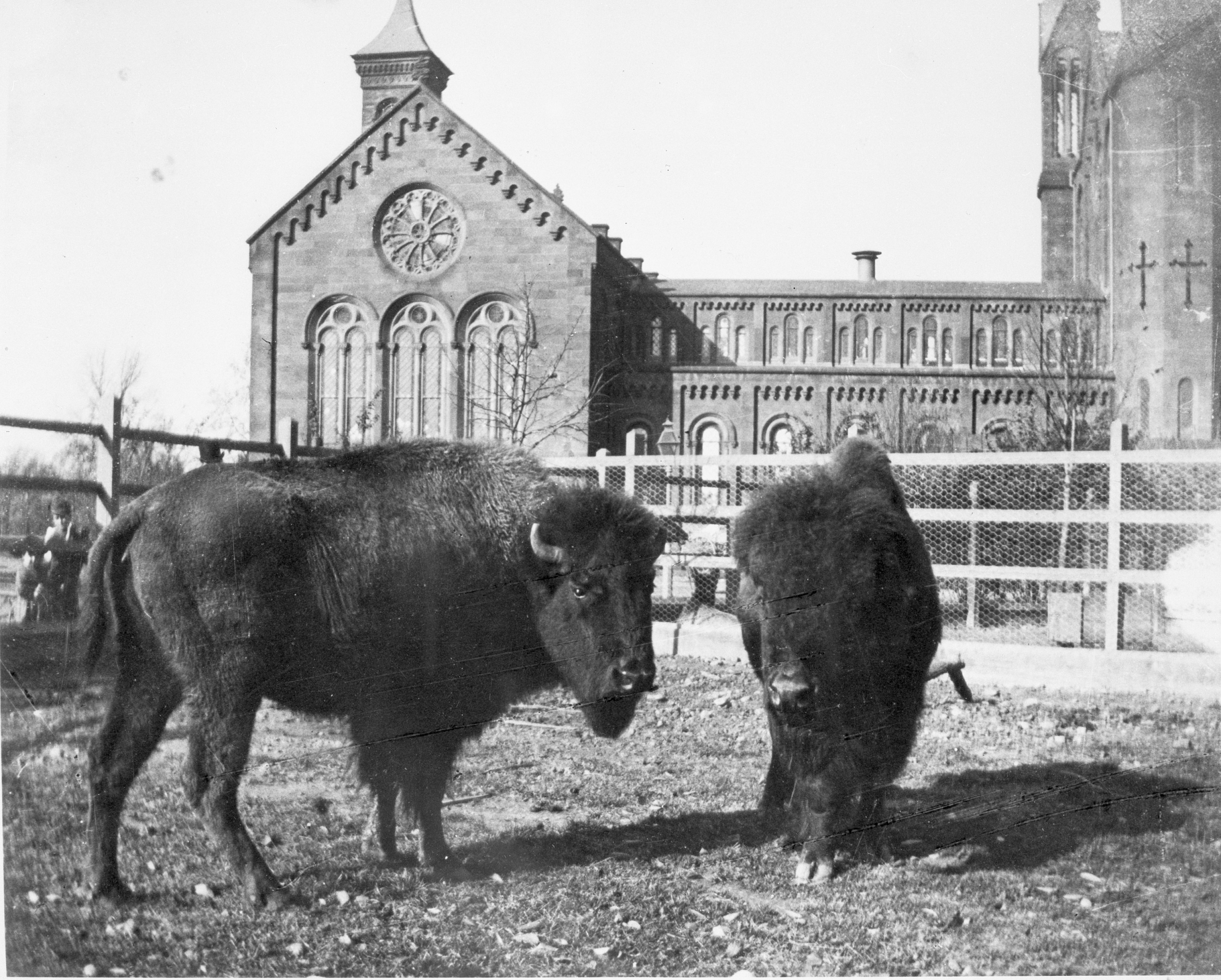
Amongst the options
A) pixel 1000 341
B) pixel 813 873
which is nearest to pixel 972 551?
pixel 813 873

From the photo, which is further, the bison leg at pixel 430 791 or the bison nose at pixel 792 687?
the bison leg at pixel 430 791

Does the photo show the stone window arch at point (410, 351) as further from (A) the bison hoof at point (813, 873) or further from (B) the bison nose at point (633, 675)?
(A) the bison hoof at point (813, 873)

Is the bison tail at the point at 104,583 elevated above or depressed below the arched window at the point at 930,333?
below

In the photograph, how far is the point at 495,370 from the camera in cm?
2091

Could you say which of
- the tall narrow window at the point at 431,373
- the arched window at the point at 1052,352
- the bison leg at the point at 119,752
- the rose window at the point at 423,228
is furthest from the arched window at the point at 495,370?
the arched window at the point at 1052,352

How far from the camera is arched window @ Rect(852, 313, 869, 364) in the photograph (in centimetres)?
4319

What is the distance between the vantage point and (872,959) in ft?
11.9

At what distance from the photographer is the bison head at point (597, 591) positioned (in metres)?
4.33

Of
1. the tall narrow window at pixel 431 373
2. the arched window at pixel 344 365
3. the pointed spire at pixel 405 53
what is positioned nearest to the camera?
the pointed spire at pixel 405 53

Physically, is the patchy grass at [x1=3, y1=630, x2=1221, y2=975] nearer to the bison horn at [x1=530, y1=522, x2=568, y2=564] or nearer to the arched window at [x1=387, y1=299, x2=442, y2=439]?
the bison horn at [x1=530, y1=522, x2=568, y2=564]

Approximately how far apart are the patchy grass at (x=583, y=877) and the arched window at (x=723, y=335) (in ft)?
132

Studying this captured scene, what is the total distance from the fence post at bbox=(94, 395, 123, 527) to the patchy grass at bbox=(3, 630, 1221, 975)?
1.38 meters

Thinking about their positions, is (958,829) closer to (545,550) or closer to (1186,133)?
(545,550)

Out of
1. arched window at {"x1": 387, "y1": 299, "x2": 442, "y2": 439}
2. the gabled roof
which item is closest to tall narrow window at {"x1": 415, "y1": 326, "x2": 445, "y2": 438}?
arched window at {"x1": 387, "y1": 299, "x2": 442, "y2": 439}
